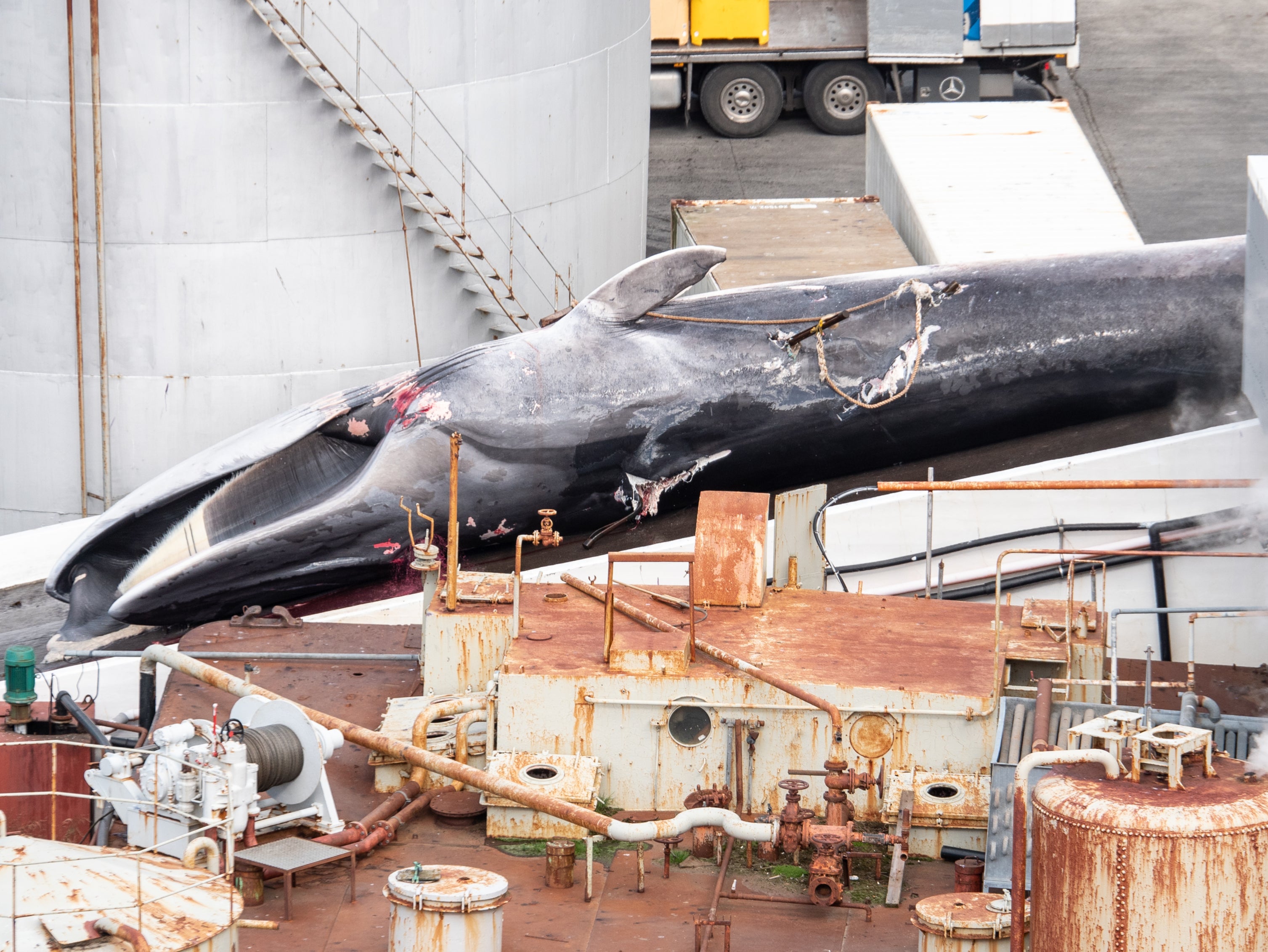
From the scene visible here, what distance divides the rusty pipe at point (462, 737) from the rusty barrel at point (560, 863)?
1.35 metres

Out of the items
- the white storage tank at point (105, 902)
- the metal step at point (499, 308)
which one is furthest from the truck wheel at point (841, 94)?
the white storage tank at point (105, 902)

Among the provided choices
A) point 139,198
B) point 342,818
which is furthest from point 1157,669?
point 139,198

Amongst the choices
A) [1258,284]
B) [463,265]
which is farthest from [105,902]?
[463,265]

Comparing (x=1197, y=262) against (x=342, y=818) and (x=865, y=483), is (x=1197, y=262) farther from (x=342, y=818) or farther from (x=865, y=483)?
(x=342, y=818)

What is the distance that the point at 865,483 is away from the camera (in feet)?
62.2

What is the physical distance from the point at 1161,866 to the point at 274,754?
18.5 feet

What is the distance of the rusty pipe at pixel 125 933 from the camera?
9672 millimetres

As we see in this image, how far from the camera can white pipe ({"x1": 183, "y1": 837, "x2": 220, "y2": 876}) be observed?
11.0 metres

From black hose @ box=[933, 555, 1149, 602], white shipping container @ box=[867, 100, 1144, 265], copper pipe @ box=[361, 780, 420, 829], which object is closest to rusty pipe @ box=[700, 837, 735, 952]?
copper pipe @ box=[361, 780, 420, 829]

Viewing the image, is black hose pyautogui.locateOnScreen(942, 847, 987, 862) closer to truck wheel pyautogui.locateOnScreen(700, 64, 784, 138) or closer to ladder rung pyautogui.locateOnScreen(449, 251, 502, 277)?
ladder rung pyautogui.locateOnScreen(449, 251, 502, 277)

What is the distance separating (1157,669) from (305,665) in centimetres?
698

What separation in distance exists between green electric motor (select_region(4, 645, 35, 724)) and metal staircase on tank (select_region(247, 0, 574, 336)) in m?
8.32

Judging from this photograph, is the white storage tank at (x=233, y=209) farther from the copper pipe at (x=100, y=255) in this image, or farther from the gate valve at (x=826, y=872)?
the gate valve at (x=826, y=872)

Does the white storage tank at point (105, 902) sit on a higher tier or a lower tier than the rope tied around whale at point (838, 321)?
lower
